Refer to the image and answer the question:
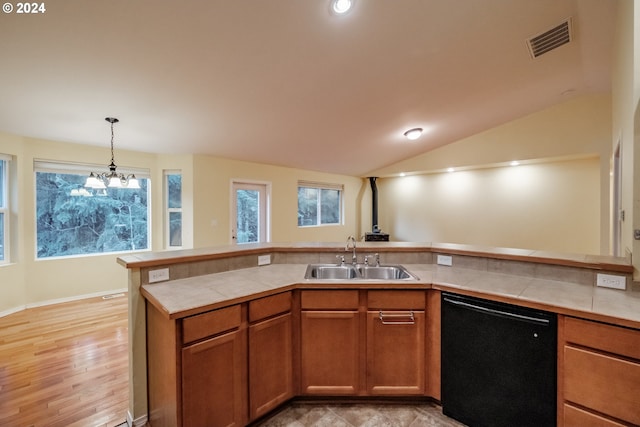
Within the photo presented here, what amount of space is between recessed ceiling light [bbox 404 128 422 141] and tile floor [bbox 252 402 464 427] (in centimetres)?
379

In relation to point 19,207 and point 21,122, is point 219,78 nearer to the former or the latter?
point 21,122


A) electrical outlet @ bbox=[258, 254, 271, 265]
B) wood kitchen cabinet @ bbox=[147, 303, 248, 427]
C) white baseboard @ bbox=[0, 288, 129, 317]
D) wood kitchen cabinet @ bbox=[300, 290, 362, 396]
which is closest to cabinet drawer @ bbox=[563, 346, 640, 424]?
wood kitchen cabinet @ bbox=[300, 290, 362, 396]

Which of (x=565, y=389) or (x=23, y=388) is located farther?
(x=23, y=388)

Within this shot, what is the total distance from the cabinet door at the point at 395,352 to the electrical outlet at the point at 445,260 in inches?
25.3

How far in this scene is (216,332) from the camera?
1505 millimetres

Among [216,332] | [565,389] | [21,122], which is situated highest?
[21,122]

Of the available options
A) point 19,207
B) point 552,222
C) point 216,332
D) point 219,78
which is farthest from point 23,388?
point 552,222

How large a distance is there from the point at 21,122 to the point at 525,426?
17.3ft

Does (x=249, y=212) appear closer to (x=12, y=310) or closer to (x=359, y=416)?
(x=12, y=310)

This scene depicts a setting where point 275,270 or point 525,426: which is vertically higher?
point 275,270

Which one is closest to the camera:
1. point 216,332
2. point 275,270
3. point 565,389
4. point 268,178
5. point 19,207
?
point 565,389

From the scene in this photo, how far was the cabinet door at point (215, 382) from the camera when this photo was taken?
1420 millimetres

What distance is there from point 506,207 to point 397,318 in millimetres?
4663

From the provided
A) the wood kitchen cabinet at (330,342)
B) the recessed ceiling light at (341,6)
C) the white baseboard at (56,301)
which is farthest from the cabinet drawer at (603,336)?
the white baseboard at (56,301)
